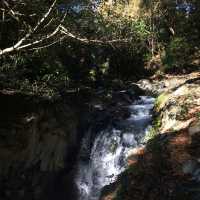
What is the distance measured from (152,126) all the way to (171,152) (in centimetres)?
495

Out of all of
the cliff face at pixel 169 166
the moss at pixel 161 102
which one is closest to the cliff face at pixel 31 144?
the cliff face at pixel 169 166

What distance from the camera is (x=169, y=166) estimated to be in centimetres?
1049

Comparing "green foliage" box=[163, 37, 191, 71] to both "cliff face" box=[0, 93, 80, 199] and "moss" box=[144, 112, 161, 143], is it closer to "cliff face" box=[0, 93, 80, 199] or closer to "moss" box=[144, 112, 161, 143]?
"moss" box=[144, 112, 161, 143]

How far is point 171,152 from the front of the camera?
36.7ft

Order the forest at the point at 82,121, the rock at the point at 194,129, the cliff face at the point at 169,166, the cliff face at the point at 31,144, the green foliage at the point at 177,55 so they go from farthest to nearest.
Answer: the green foliage at the point at 177,55
the cliff face at the point at 31,144
the rock at the point at 194,129
the forest at the point at 82,121
the cliff face at the point at 169,166

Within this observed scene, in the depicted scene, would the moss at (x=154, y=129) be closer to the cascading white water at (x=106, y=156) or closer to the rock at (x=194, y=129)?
the cascading white water at (x=106, y=156)

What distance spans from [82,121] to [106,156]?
177 centimetres

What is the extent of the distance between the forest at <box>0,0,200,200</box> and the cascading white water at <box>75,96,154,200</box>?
0.13 ft

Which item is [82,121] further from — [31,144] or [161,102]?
[31,144]

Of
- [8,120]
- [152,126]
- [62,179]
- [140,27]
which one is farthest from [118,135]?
[140,27]

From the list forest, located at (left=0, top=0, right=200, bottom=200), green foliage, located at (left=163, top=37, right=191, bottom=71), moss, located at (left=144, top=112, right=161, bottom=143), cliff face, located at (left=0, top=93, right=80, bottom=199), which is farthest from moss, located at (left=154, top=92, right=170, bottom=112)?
green foliage, located at (left=163, top=37, right=191, bottom=71)

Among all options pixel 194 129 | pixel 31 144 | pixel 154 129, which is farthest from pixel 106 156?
pixel 194 129

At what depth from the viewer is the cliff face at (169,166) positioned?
9.33m

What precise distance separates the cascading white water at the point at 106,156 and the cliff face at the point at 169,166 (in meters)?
1.92
